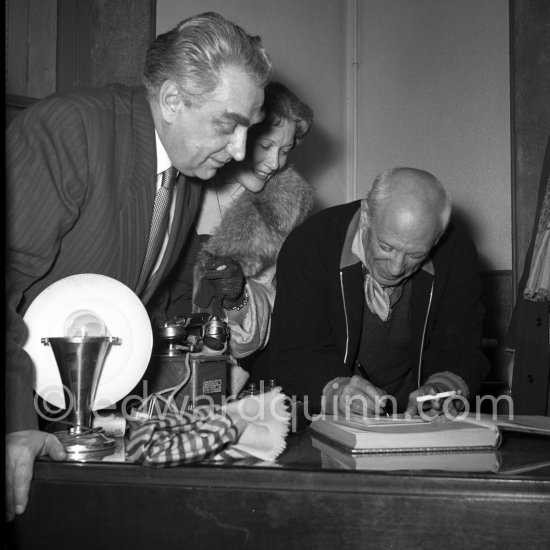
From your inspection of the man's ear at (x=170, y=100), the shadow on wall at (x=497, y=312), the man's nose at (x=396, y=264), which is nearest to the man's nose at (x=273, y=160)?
the man's nose at (x=396, y=264)

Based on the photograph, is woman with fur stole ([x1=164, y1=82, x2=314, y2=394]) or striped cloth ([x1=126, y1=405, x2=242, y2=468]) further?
woman with fur stole ([x1=164, y1=82, x2=314, y2=394])

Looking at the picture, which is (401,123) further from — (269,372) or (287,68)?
(269,372)

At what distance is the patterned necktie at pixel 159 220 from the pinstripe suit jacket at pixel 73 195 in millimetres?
67

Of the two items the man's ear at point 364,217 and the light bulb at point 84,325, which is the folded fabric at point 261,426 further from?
the man's ear at point 364,217

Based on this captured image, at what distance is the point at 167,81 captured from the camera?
5.49ft

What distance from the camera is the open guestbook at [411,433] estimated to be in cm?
118

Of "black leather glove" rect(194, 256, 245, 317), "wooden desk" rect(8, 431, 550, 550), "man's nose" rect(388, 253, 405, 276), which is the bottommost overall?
"wooden desk" rect(8, 431, 550, 550)

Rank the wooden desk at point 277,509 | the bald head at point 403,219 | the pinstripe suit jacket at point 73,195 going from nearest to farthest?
the wooden desk at point 277,509 < the pinstripe suit jacket at point 73,195 < the bald head at point 403,219

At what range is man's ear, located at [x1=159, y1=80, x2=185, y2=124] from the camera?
167 centimetres

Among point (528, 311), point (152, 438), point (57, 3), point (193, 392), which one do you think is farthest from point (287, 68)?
point (152, 438)

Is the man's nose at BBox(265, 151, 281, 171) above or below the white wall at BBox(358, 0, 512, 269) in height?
below

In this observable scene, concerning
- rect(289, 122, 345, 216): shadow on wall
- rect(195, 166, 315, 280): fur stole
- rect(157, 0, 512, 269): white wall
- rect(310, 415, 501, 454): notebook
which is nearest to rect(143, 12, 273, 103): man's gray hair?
rect(195, 166, 315, 280): fur stole

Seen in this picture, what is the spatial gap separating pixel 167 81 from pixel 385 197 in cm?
65

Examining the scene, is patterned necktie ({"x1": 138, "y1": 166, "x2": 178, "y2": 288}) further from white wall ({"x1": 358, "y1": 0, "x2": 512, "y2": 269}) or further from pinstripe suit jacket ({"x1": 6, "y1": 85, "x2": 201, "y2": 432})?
white wall ({"x1": 358, "y1": 0, "x2": 512, "y2": 269})
